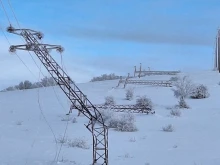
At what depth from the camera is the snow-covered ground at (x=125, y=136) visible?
17219mm

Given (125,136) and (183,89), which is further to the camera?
(183,89)

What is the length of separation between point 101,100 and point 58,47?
26.4 metres

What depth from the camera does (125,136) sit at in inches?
930

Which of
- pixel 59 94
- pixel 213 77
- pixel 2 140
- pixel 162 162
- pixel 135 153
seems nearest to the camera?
pixel 162 162

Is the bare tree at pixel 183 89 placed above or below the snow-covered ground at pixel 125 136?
above

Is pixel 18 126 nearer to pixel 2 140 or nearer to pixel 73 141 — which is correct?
pixel 2 140

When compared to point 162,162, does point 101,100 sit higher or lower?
higher

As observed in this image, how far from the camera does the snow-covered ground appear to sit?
17219 millimetres

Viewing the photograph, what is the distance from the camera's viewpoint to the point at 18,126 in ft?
91.7

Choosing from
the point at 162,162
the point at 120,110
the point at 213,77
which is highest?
the point at 213,77

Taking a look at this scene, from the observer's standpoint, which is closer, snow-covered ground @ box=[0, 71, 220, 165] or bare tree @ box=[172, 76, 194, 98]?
snow-covered ground @ box=[0, 71, 220, 165]

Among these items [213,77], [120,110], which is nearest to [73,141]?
[120,110]

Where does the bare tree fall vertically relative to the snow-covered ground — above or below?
above

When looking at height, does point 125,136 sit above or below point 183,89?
below
